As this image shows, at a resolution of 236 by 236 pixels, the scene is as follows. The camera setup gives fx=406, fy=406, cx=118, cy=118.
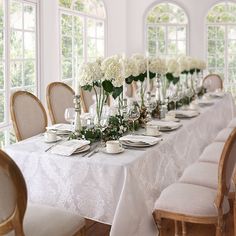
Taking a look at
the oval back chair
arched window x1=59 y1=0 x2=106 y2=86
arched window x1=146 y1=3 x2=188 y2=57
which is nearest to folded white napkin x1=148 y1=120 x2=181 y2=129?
the oval back chair

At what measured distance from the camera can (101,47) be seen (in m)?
7.47

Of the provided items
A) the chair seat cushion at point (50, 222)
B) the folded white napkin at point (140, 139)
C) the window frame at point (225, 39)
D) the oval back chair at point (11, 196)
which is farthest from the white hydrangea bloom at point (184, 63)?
the window frame at point (225, 39)

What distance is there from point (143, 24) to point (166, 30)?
1.72 ft

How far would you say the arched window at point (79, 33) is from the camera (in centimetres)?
601

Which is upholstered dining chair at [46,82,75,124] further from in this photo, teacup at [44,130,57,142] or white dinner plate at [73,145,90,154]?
white dinner plate at [73,145,90,154]

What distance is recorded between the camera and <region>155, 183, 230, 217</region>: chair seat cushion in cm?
226

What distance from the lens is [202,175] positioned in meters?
2.73

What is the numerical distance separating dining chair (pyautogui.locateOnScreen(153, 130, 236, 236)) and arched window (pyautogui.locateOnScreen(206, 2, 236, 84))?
21.2 feet

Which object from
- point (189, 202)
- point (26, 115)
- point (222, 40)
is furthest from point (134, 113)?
point (222, 40)

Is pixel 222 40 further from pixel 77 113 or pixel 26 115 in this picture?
pixel 77 113

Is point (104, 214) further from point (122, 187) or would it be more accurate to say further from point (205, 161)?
point (205, 161)

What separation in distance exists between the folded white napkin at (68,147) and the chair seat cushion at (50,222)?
329mm

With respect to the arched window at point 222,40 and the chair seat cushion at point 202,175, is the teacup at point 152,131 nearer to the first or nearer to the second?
the chair seat cushion at point 202,175

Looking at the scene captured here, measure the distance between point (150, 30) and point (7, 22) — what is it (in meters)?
4.43
